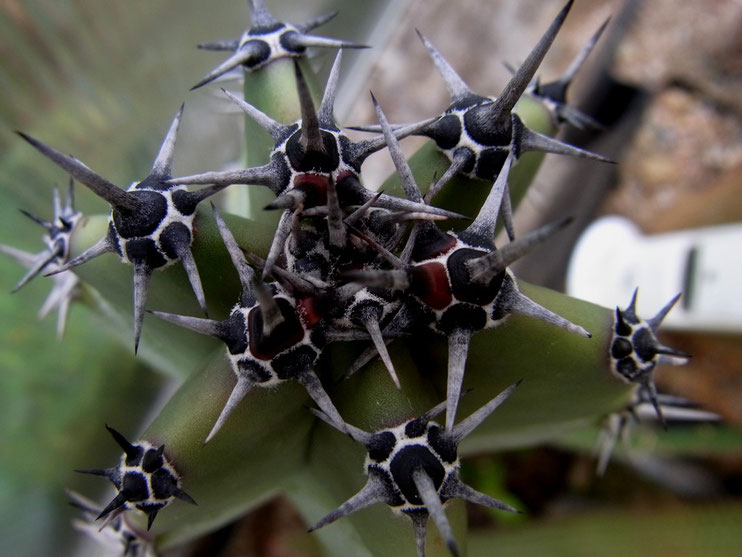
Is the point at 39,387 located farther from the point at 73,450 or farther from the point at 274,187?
the point at 274,187

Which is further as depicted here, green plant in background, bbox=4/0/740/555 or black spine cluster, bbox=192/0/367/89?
black spine cluster, bbox=192/0/367/89

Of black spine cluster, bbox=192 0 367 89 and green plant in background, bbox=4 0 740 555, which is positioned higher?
black spine cluster, bbox=192 0 367 89

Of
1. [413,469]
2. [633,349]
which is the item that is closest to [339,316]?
[413,469]

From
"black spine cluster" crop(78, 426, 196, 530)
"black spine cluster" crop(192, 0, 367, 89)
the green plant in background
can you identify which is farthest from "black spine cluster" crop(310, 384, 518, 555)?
"black spine cluster" crop(192, 0, 367, 89)

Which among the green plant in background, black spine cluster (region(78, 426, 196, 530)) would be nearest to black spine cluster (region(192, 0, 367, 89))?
the green plant in background

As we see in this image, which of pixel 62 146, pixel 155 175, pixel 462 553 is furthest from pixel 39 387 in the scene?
pixel 462 553

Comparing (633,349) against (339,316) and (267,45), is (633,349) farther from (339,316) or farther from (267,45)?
(267,45)

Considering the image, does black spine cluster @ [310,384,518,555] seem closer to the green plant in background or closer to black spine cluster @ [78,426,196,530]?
the green plant in background

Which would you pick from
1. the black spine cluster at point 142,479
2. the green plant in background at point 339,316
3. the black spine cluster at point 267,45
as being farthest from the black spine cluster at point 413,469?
the black spine cluster at point 267,45

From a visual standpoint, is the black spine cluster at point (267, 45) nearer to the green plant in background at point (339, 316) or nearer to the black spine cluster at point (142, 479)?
the green plant in background at point (339, 316)
